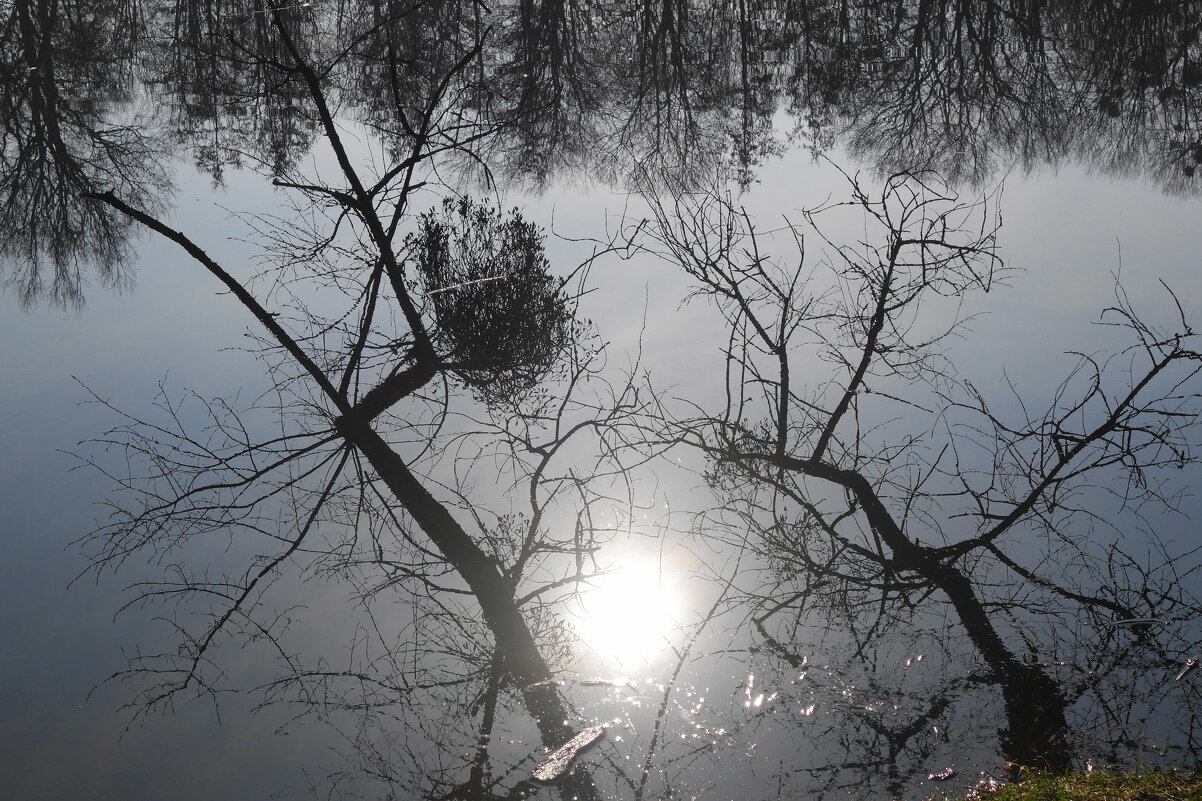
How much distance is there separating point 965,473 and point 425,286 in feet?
9.69

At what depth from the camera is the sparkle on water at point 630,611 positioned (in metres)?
3.08

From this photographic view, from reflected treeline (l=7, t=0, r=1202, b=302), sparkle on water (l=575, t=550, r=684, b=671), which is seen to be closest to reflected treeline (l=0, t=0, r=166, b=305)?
reflected treeline (l=7, t=0, r=1202, b=302)

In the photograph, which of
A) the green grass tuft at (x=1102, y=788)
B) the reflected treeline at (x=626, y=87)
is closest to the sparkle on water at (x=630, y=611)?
the green grass tuft at (x=1102, y=788)

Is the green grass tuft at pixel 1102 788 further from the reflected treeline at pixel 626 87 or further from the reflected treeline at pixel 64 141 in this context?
the reflected treeline at pixel 64 141

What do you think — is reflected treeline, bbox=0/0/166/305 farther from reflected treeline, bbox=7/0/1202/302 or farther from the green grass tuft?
the green grass tuft

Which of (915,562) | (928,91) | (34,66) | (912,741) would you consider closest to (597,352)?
(915,562)

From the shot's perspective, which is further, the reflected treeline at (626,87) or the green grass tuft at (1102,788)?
the reflected treeline at (626,87)

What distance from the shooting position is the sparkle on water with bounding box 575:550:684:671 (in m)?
3.08

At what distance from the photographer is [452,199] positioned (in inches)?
191

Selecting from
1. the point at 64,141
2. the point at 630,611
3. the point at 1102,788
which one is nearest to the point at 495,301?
the point at 630,611

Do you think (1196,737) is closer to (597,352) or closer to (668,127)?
(597,352)

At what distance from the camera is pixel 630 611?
11.1ft

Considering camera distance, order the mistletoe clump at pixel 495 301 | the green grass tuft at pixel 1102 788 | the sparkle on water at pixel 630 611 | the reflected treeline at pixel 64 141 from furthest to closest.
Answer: the reflected treeline at pixel 64 141
the mistletoe clump at pixel 495 301
the sparkle on water at pixel 630 611
the green grass tuft at pixel 1102 788

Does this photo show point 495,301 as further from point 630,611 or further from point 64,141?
point 64,141
